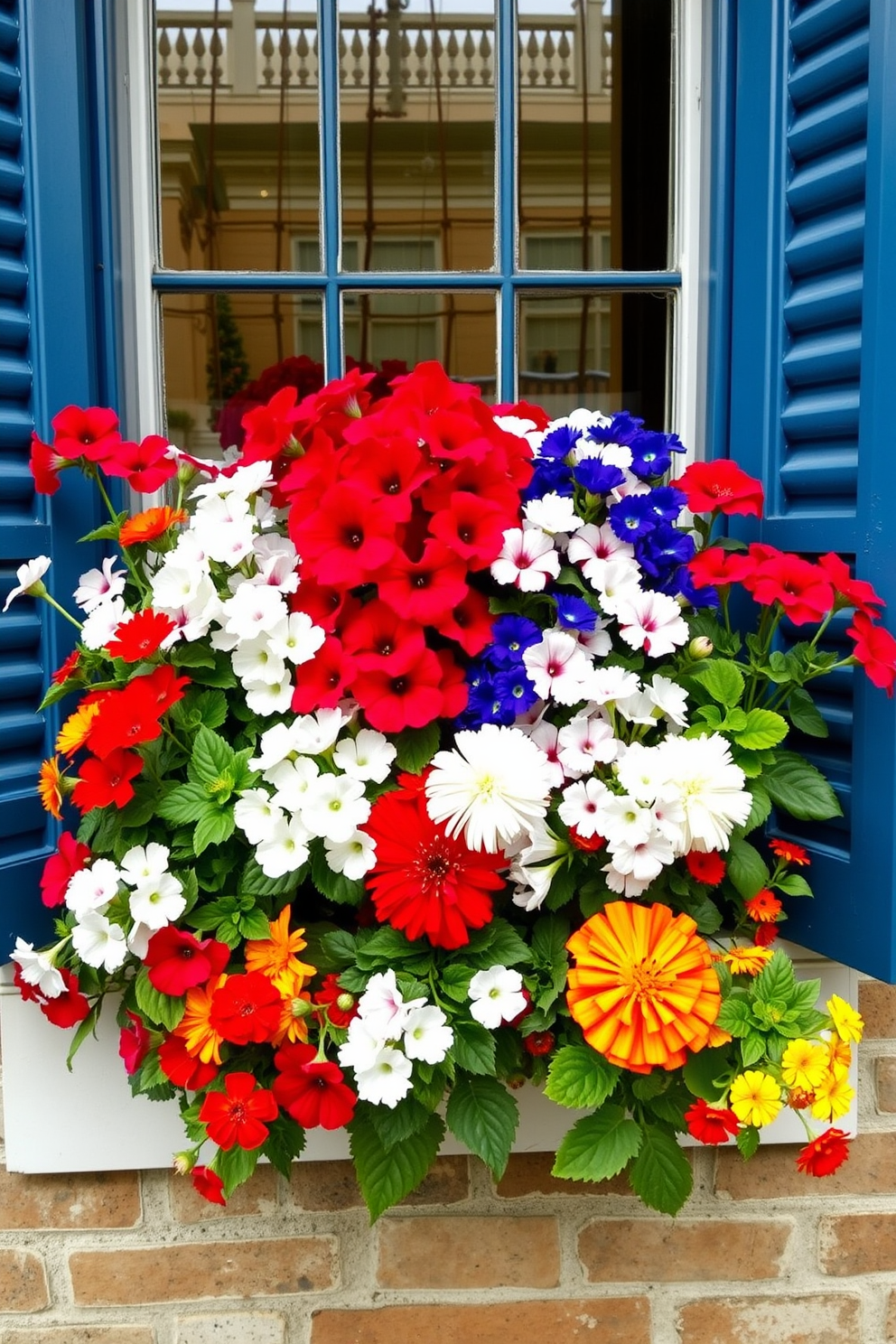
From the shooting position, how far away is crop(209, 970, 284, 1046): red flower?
94cm

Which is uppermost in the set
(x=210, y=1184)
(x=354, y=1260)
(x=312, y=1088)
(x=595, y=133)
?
(x=595, y=133)

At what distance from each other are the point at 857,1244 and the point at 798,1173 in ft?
0.36

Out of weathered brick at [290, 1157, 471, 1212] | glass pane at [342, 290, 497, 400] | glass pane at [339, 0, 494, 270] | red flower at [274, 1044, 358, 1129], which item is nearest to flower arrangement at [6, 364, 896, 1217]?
red flower at [274, 1044, 358, 1129]

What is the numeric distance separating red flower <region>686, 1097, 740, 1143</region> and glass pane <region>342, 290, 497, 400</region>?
37.2 inches

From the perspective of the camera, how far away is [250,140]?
1.77m

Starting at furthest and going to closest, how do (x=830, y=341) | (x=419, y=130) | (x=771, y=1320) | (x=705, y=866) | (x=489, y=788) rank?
(x=419, y=130), (x=771, y=1320), (x=830, y=341), (x=705, y=866), (x=489, y=788)

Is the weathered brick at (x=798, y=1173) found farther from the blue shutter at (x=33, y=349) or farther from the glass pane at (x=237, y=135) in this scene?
the glass pane at (x=237, y=135)

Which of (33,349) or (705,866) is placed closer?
(705,866)

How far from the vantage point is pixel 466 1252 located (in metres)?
1.23

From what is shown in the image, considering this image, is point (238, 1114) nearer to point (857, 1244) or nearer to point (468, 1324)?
point (468, 1324)

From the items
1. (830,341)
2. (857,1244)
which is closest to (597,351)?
(830,341)

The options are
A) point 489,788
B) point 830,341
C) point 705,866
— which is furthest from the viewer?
point 830,341

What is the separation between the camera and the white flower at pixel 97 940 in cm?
99

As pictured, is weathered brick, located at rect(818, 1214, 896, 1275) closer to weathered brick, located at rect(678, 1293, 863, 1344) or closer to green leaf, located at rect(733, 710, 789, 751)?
weathered brick, located at rect(678, 1293, 863, 1344)
